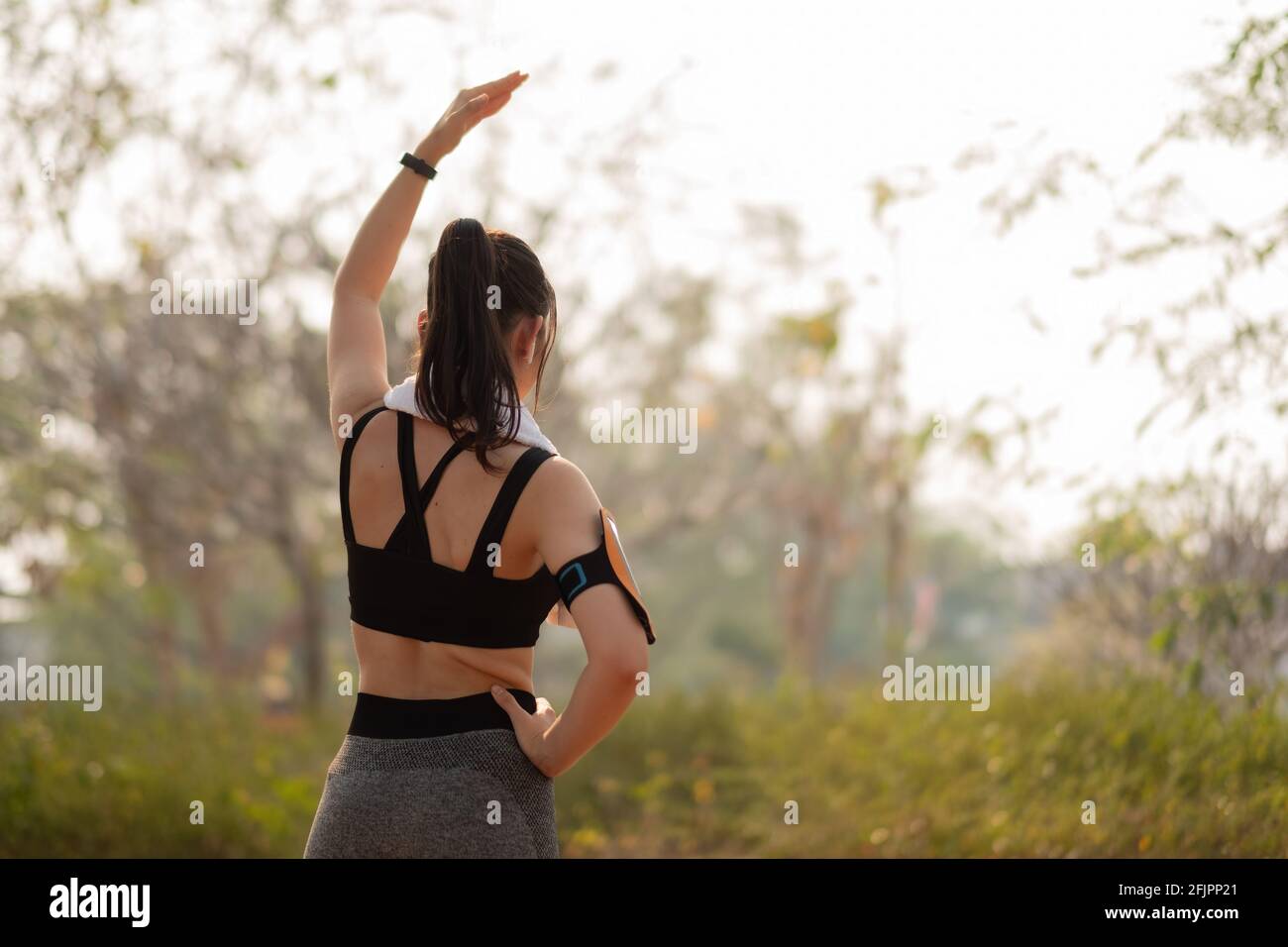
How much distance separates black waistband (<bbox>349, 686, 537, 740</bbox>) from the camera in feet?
8.93

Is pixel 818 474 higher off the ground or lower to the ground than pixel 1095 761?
higher

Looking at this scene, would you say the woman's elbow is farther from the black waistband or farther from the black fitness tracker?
the black fitness tracker

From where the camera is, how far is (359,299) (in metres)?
3.08

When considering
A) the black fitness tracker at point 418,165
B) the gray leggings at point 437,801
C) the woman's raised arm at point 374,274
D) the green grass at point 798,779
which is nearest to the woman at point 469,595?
the gray leggings at point 437,801

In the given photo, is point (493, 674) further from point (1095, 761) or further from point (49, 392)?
point (49, 392)

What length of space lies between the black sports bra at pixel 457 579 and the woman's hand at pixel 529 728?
0.37 feet

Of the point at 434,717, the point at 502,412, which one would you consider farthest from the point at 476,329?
the point at 434,717

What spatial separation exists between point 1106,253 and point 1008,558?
15.2 feet

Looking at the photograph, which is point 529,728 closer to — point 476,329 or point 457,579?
point 457,579

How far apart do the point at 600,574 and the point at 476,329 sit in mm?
569

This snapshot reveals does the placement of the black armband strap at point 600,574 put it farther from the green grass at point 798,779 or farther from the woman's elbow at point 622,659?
the green grass at point 798,779

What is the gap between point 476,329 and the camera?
8.95 ft
